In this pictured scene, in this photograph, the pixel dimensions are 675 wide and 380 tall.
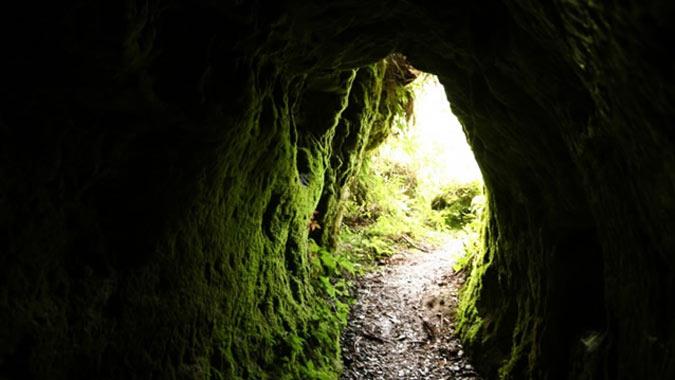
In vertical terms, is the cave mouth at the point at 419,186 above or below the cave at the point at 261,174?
above

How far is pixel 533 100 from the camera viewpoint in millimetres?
4562

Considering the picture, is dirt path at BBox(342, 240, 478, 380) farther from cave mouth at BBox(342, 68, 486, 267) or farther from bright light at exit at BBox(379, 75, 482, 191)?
bright light at exit at BBox(379, 75, 482, 191)

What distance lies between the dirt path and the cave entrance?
2 centimetres

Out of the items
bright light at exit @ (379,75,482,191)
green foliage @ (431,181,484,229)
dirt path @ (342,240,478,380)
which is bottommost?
dirt path @ (342,240,478,380)

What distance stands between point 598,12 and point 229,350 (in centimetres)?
508

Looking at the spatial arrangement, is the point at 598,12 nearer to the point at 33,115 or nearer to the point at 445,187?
the point at 33,115

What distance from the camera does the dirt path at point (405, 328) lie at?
24.8 ft

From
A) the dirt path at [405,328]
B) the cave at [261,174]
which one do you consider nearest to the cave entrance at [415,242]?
the dirt path at [405,328]

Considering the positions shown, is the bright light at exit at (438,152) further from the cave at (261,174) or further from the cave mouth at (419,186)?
the cave at (261,174)

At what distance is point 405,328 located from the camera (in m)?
8.95

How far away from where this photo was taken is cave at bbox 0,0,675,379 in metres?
2.55

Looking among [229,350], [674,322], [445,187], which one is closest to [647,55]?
[674,322]

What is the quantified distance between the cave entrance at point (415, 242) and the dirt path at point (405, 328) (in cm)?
2

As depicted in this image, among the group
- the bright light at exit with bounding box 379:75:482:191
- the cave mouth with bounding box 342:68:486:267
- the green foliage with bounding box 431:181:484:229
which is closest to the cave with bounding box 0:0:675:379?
the cave mouth with bounding box 342:68:486:267
